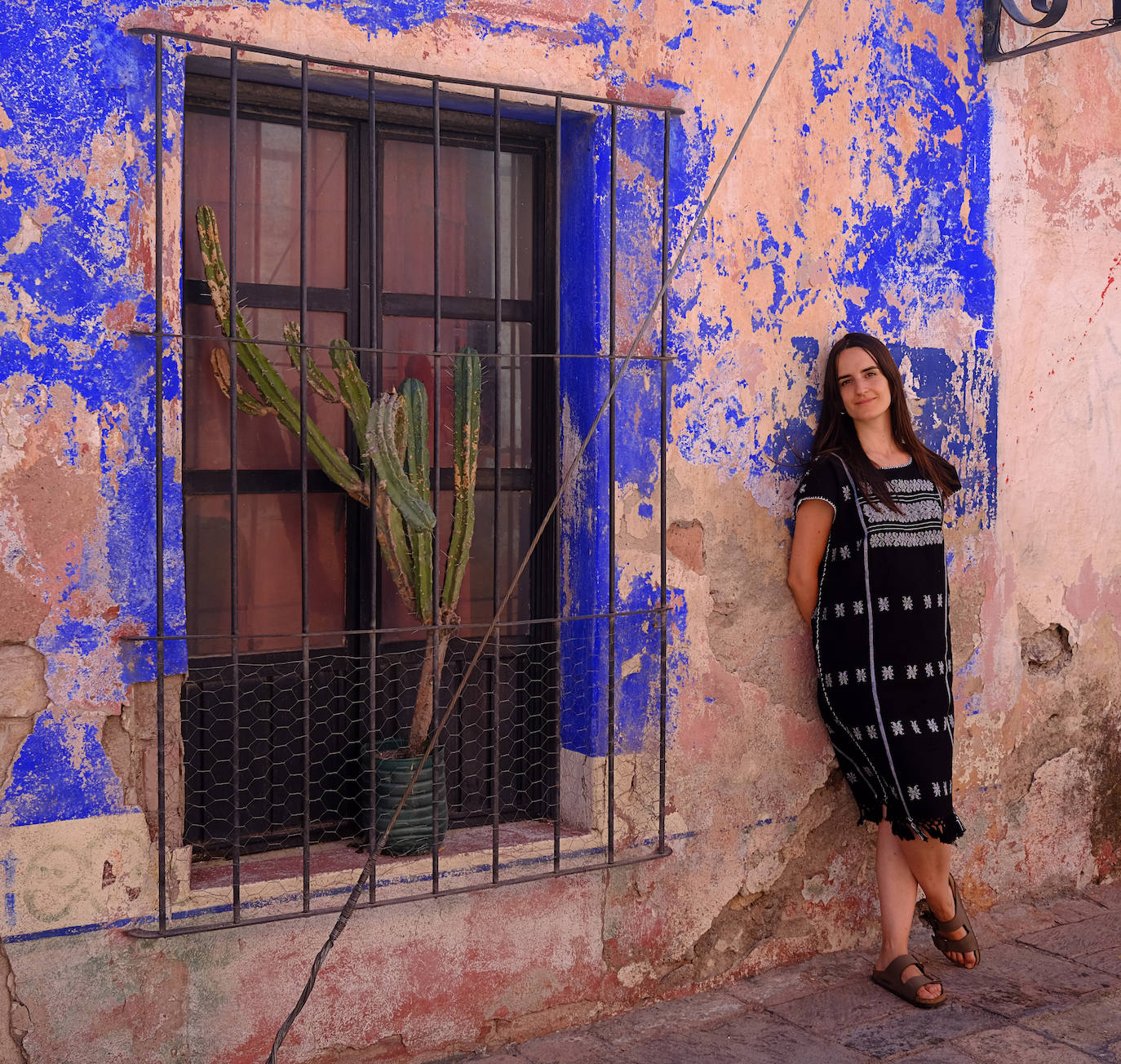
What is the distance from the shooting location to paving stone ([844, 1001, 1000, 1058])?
3.28m

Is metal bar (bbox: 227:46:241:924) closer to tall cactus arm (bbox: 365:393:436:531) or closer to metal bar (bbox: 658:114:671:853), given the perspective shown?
tall cactus arm (bbox: 365:393:436:531)

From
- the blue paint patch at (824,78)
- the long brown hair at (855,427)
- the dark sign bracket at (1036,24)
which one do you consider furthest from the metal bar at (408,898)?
the dark sign bracket at (1036,24)

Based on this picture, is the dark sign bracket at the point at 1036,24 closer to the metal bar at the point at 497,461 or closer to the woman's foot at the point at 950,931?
the metal bar at the point at 497,461

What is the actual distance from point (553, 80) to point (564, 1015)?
2.53m

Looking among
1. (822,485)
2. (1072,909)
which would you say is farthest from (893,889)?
(822,485)

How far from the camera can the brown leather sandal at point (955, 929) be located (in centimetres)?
378

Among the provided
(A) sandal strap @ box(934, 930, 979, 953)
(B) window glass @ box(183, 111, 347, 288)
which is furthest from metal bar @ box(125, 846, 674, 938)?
(B) window glass @ box(183, 111, 347, 288)

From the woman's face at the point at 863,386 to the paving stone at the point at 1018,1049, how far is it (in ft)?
5.77

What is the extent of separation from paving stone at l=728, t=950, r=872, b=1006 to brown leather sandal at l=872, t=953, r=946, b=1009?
12 cm

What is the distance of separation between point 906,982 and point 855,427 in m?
1.63

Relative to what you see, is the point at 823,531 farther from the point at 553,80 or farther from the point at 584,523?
the point at 553,80

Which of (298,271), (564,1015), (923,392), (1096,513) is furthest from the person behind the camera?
(1096,513)

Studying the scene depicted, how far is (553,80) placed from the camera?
128 inches

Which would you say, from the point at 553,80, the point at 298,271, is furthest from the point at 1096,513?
the point at 298,271
